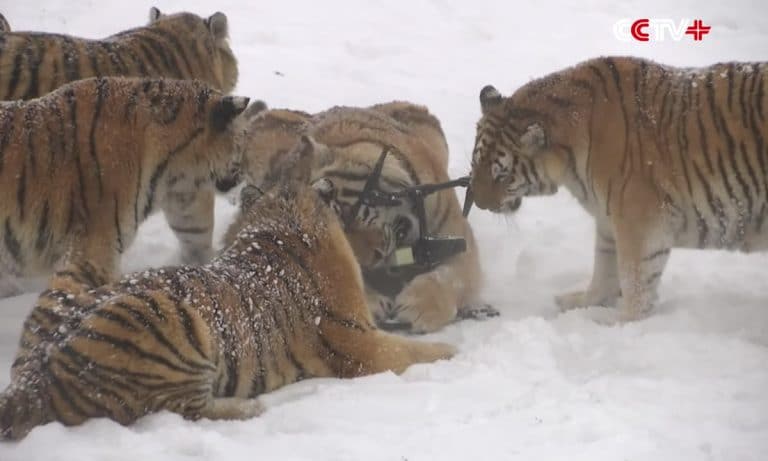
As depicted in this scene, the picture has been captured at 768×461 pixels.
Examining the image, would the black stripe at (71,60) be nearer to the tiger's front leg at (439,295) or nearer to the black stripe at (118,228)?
the black stripe at (118,228)

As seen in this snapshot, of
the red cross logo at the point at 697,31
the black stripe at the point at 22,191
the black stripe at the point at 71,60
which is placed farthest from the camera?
the red cross logo at the point at 697,31

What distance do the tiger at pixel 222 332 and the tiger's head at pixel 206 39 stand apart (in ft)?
5.43

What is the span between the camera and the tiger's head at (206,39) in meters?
5.52

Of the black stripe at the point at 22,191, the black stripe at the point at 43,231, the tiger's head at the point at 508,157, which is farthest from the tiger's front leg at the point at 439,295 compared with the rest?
the black stripe at the point at 22,191

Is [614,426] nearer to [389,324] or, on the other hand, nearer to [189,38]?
[389,324]

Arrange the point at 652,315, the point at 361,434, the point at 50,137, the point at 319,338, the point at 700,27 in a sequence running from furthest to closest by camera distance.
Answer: the point at 700,27
the point at 652,315
the point at 50,137
the point at 319,338
the point at 361,434

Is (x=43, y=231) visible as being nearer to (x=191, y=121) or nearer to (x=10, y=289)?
(x=191, y=121)

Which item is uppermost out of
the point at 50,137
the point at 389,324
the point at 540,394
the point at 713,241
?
the point at 50,137

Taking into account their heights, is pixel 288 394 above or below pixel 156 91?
below

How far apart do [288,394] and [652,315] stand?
181 centimetres

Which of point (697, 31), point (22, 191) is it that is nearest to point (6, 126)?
point (22, 191)

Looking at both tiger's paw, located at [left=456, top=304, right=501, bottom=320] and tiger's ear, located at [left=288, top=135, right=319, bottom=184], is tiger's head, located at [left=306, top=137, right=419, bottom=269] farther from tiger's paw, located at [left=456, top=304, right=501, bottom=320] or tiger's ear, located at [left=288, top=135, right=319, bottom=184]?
tiger's paw, located at [left=456, top=304, right=501, bottom=320]

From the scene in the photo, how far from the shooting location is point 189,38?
18.2ft

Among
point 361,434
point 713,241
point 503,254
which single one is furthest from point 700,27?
point 361,434
